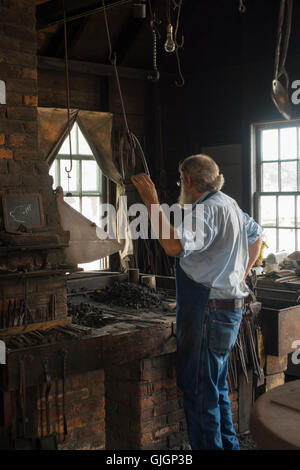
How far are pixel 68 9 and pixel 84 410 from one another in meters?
2.97

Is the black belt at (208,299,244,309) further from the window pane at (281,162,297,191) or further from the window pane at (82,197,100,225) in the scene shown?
the window pane at (82,197,100,225)

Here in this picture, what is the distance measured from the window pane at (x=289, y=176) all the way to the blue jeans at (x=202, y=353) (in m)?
3.80

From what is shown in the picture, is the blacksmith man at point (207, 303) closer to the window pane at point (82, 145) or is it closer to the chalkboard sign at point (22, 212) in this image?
the chalkboard sign at point (22, 212)

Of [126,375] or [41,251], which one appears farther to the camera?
[126,375]

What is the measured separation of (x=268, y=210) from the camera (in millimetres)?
7223

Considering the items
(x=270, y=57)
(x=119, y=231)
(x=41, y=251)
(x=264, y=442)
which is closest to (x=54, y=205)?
(x=41, y=251)

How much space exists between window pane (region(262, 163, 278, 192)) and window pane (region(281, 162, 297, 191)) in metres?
0.10

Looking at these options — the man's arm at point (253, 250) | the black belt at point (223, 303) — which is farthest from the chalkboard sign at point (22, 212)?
the man's arm at point (253, 250)

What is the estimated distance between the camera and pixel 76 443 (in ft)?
12.9

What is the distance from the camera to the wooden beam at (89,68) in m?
6.95

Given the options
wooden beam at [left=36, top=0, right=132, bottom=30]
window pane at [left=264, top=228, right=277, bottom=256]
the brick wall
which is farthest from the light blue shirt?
window pane at [left=264, top=228, right=277, bottom=256]

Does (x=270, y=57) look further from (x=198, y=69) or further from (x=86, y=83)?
(x=86, y=83)

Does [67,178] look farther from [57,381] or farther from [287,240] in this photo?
[57,381]
